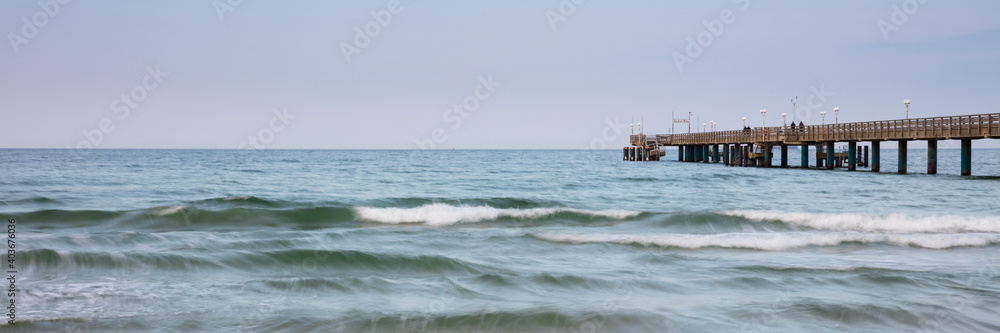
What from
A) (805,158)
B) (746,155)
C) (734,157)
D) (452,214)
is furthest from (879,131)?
(452,214)

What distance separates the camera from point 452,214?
20219mm

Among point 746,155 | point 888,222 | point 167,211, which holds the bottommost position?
point 888,222

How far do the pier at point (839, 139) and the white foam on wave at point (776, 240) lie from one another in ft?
80.5

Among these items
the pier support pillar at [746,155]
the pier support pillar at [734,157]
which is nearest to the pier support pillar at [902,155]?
the pier support pillar at [746,155]

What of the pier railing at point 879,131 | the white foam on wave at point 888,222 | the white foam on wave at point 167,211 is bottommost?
the white foam on wave at point 888,222

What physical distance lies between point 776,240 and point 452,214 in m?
8.61

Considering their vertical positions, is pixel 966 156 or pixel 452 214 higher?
pixel 966 156

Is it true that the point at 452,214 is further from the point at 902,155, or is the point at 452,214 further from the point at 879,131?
the point at 902,155

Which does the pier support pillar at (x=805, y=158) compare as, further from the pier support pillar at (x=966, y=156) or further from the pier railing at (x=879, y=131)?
the pier support pillar at (x=966, y=156)

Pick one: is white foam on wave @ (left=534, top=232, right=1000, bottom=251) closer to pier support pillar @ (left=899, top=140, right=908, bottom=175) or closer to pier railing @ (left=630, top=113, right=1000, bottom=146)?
pier railing @ (left=630, top=113, right=1000, bottom=146)

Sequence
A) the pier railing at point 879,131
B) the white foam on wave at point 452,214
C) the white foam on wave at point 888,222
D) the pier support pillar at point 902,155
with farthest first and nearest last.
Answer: the pier support pillar at point 902,155, the pier railing at point 879,131, the white foam on wave at point 452,214, the white foam on wave at point 888,222

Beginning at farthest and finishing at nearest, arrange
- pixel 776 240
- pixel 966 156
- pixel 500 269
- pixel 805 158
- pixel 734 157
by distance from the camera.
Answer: pixel 734 157 < pixel 805 158 < pixel 966 156 < pixel 776 240 < pixel 500 269

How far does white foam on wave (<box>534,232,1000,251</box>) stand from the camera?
47.0 ft

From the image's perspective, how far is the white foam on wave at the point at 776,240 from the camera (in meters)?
14.3
